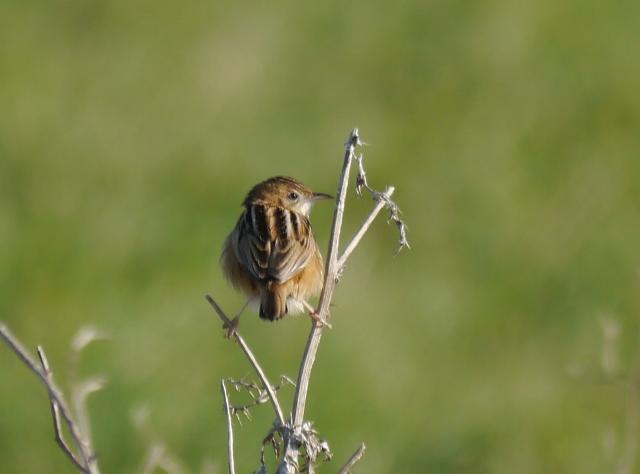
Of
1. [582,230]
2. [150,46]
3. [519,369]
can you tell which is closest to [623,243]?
[582,230]

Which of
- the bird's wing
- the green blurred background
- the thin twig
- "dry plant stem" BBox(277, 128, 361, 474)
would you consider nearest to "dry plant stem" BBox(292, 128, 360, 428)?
"dry plant stem" BBox(277, 128, 361, 474)

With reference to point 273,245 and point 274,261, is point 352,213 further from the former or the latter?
point 274,261

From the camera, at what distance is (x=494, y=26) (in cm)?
1419

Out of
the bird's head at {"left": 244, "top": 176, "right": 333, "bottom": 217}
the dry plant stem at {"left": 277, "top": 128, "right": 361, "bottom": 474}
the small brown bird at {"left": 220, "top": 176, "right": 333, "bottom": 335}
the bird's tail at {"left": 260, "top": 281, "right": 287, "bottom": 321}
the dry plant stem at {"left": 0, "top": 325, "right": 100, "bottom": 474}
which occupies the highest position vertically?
the bird's head at {"left": 244, "top": 176, "right": 333, "bottom": 217}

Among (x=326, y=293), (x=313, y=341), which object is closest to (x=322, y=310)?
(x=326, y=293)

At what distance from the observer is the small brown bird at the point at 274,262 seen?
652 centimetres

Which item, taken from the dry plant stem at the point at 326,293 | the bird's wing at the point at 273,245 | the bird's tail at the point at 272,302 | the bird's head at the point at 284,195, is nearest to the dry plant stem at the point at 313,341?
the dry plant stem at the point at 326,293

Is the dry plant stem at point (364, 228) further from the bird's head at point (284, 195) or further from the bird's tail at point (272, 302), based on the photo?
the bird's head at point (284, 195)

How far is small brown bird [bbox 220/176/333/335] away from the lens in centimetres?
652

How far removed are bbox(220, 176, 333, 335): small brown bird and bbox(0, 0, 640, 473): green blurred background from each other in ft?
5.67

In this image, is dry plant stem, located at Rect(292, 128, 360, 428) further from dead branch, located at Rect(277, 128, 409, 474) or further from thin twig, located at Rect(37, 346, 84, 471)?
thin twig, located at Rect(37, 346, 84, 471)

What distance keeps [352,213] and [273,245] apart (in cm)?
525

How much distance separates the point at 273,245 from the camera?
668 cm

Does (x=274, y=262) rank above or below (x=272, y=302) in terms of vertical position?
above
